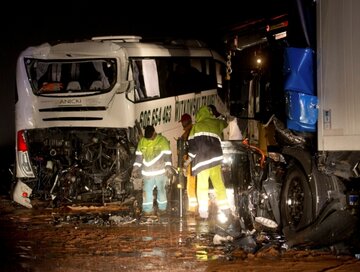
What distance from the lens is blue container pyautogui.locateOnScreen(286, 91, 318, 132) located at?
7.57m

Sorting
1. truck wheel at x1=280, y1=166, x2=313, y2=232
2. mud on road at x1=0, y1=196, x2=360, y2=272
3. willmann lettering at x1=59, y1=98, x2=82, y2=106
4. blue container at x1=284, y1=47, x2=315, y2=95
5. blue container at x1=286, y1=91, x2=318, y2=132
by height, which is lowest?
mud on road at x1=0, y1=196, x2=360, y2=272

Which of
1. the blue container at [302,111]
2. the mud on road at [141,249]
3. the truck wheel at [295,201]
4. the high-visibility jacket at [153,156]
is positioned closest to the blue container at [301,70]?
the blue container at [302,111]

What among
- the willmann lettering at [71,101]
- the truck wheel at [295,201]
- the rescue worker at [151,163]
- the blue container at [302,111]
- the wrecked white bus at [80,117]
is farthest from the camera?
the willmann lettering at [71,101]

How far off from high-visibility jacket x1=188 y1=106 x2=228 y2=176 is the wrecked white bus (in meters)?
2.83

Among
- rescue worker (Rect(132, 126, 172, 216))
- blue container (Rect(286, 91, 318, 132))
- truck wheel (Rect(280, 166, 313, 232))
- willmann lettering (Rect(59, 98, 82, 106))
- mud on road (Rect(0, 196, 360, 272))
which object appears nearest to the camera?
mud on road (Rect(0, 196, 360, 272))

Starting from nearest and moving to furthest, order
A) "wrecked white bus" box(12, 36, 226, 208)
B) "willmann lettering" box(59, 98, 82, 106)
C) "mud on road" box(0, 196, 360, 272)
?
"mud on road" box(0, 196, 360, 272)
"wrecked white bus" box(12, 36, 226, 208)
"willmann lettering" box(59, 98, 82, 106)

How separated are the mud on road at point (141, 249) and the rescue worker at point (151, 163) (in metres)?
0.64

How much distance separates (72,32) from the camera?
1108 inches

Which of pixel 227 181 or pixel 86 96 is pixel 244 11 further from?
pixel 227 181

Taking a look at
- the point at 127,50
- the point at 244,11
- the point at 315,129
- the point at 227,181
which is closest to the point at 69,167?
the point at 127,50

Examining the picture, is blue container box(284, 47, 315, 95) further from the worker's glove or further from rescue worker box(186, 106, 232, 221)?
the worker's glove

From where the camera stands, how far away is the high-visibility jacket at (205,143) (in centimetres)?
936

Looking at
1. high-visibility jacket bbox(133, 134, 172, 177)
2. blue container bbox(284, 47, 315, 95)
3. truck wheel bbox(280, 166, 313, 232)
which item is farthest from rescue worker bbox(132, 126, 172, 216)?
blue container bbox(284, 47, 315, 95)

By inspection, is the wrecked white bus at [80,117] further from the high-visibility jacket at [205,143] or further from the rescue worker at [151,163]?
the high-visibility jacket at [205,143]
